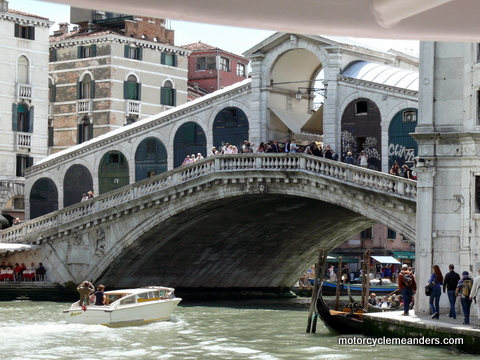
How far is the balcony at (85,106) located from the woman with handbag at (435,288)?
2357 cm

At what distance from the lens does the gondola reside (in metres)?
20.2

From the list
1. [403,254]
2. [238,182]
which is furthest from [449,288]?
[403,254]

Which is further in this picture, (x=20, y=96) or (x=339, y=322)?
(x=20, y=96)

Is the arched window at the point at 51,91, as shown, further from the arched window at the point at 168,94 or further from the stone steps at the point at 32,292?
the stone steps at the point at 32,292

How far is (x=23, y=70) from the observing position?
3578 centimetres

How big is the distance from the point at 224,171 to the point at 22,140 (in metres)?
11.4

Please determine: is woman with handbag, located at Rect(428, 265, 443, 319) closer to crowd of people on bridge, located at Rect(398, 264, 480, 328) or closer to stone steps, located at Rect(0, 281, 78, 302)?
crowd of people on bridge, located at Rect(398, 264, 480, 328)

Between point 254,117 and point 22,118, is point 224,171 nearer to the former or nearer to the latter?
point 254,117

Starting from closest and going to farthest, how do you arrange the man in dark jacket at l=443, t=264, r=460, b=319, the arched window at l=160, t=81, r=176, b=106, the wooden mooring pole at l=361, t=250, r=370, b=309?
1. the man in dark jacket at l=443, t=264, r=460, b=319
2. the wooden mooring pole at l=361, t=250, r=370, b=309
3. the arched window at l=160, t=81, r=176, b=106

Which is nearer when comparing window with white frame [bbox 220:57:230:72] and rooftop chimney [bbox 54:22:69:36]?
rooftop chimney [bbox 54:22:69:36]

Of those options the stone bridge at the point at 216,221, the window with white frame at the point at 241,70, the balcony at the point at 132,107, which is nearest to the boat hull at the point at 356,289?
the stone bridge at the point at 216,221

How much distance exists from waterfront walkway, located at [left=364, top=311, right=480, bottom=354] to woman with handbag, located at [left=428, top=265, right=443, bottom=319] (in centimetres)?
17

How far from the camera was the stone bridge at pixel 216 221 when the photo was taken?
25453mm

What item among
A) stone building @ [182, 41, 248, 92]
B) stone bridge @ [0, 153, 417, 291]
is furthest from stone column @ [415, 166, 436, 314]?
stone building @ [182, 41, 248, 92]
